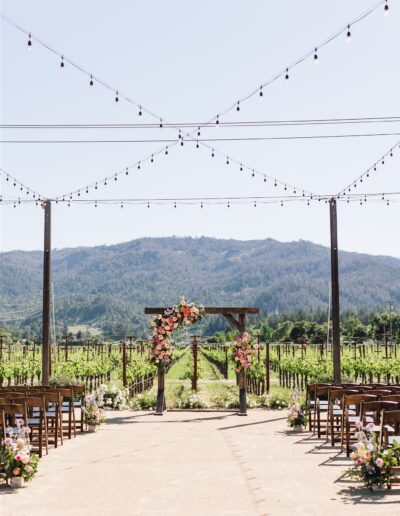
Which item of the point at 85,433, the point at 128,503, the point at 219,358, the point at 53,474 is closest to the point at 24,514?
the point at 128,503

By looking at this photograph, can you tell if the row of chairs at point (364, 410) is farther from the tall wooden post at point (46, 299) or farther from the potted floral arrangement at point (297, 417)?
the tall wooden post at point (46, 299)

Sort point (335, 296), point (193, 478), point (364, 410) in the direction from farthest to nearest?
1. point (335, 296)
2. point (364, 410)
3. point (193, 478)

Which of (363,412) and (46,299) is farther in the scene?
(46,299)

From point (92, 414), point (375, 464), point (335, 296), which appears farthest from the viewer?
point (335, 296)

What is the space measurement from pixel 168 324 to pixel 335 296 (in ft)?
12.3

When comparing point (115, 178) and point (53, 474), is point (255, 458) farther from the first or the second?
point (115, 178)

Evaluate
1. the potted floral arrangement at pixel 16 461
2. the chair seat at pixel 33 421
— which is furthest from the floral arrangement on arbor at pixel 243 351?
the potted floral arrangement at pixel 16 461

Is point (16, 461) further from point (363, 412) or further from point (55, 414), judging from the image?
point (363, 412)

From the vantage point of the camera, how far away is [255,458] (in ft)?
32.8

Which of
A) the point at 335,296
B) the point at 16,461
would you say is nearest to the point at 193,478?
the point at 16,461

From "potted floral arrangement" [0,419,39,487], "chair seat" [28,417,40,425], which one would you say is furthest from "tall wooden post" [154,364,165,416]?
"potted floral arrangement" [0,419,39,487]

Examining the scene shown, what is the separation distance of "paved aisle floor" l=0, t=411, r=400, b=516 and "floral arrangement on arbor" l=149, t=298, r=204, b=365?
342 centimetres

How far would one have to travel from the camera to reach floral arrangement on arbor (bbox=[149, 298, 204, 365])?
53.6ft

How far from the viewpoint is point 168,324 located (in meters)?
16.4
